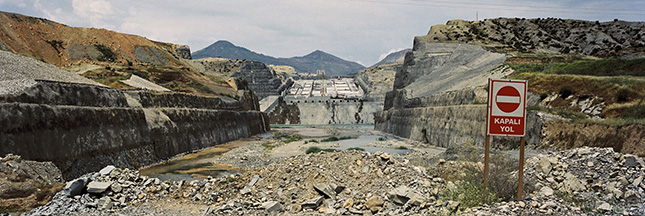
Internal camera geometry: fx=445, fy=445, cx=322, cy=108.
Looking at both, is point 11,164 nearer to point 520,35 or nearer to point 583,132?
point 583,132

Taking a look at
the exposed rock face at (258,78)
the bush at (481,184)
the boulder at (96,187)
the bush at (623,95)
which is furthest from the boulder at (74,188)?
the exposed rock face at (258,78)

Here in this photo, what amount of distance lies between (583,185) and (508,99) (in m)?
3.04

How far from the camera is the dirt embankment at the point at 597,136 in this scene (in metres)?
15.4

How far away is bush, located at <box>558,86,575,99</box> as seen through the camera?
26.3 meters

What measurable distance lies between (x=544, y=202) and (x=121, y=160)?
60.8 feet

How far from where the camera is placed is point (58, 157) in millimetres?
16359

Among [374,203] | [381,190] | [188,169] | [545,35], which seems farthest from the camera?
[545,35]

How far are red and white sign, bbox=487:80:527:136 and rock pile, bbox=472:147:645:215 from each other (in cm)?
148

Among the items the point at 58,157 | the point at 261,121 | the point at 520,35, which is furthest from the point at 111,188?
the point at 520,35

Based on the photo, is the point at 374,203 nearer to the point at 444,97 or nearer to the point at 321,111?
the point at 444,97

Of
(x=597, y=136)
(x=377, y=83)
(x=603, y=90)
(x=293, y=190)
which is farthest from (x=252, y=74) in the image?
(x=293, y=190)

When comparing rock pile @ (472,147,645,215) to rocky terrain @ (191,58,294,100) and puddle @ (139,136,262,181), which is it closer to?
puddle @ (139,136,262,181)

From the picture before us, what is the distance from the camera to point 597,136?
57.9 feet

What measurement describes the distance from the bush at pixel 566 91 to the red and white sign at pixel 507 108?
2042 cm
